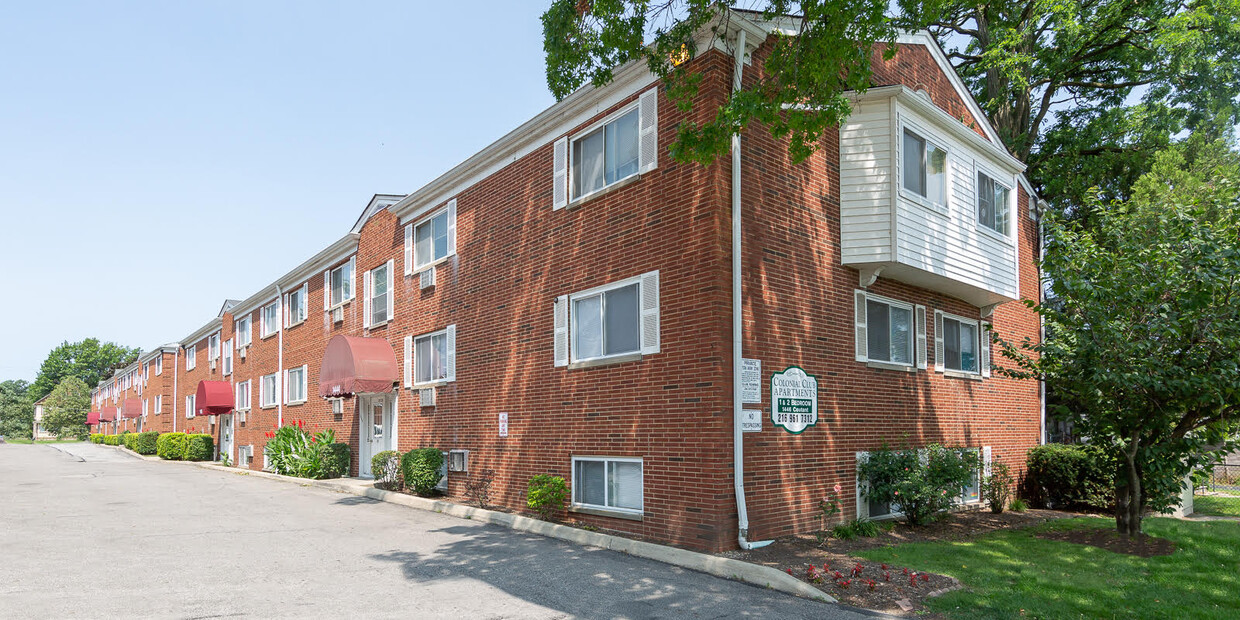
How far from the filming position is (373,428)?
20891mm

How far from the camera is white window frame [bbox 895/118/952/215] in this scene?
12.5 meters

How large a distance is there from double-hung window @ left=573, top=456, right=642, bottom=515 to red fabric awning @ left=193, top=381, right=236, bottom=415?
25165 millimetres

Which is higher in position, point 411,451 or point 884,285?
point 884,285

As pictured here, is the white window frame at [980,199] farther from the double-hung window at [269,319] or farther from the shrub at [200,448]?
the shrub at [200,448]

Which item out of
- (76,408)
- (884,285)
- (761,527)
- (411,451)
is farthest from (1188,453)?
(76,408)

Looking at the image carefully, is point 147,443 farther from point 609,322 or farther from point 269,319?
point 609,322

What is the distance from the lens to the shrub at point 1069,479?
50.8ft

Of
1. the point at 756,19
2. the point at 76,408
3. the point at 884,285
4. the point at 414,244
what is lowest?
the point at 76,408

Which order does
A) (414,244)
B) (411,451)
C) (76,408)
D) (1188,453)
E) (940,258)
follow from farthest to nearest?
(76,408), (414,244), (411,451), (940,258), (1188,453)

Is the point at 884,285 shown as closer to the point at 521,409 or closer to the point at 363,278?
the point at 521,409

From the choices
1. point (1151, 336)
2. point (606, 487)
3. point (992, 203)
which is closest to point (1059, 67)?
point (992, 203)

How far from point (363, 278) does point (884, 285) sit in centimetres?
1376

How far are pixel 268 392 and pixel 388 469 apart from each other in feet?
42.2

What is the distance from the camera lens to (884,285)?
13297mm
